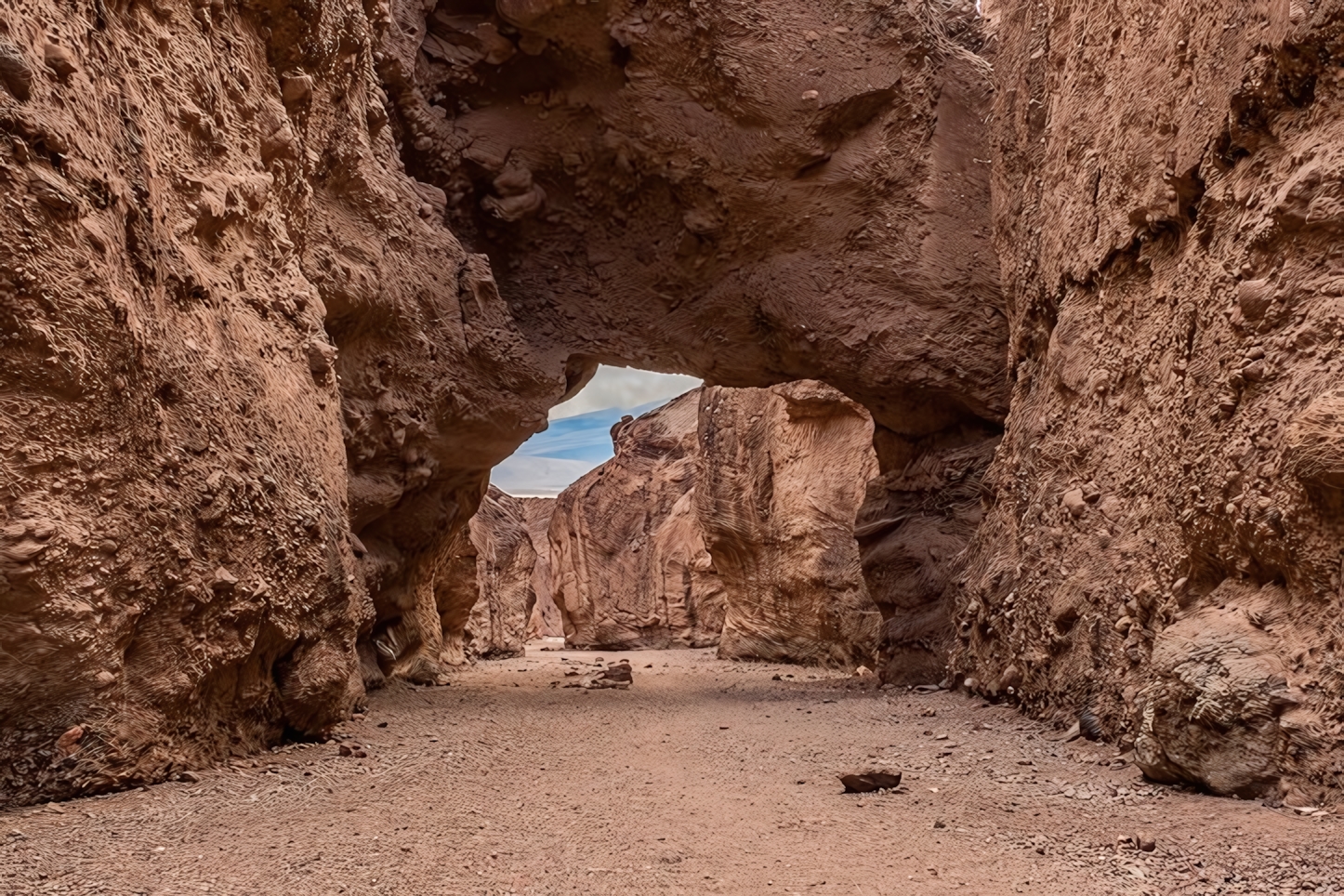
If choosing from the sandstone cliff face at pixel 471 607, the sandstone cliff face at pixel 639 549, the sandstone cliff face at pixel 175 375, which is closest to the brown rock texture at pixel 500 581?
the sandstone cliff face at pixel 471 607

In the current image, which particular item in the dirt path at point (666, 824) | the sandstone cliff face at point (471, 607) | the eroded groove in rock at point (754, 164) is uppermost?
the eroded groove in rock at point (754, 164)

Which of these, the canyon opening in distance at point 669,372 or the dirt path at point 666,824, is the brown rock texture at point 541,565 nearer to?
the canyon opening in distance at point 669,372

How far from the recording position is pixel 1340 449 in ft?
8.21

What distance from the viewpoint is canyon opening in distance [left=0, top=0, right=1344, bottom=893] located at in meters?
2.63

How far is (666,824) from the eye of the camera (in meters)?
2.77

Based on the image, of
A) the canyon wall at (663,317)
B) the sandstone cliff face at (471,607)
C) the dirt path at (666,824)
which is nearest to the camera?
the dirt path at (666,824)

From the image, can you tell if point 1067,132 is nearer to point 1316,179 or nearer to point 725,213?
point 1316,179

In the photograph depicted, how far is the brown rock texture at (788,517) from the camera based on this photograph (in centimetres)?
982

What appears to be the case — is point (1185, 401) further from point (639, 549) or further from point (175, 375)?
point (639, 549)

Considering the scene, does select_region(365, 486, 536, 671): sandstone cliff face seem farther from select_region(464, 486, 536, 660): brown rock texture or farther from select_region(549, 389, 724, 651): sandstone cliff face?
select_region(549, 389, 724, 651): sandstone cliff face

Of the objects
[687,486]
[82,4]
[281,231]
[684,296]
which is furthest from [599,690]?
[687,486]

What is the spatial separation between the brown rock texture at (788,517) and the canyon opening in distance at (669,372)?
2014 mm

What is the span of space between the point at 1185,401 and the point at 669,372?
4.59 m

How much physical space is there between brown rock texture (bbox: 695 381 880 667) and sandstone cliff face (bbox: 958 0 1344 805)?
4562mm
